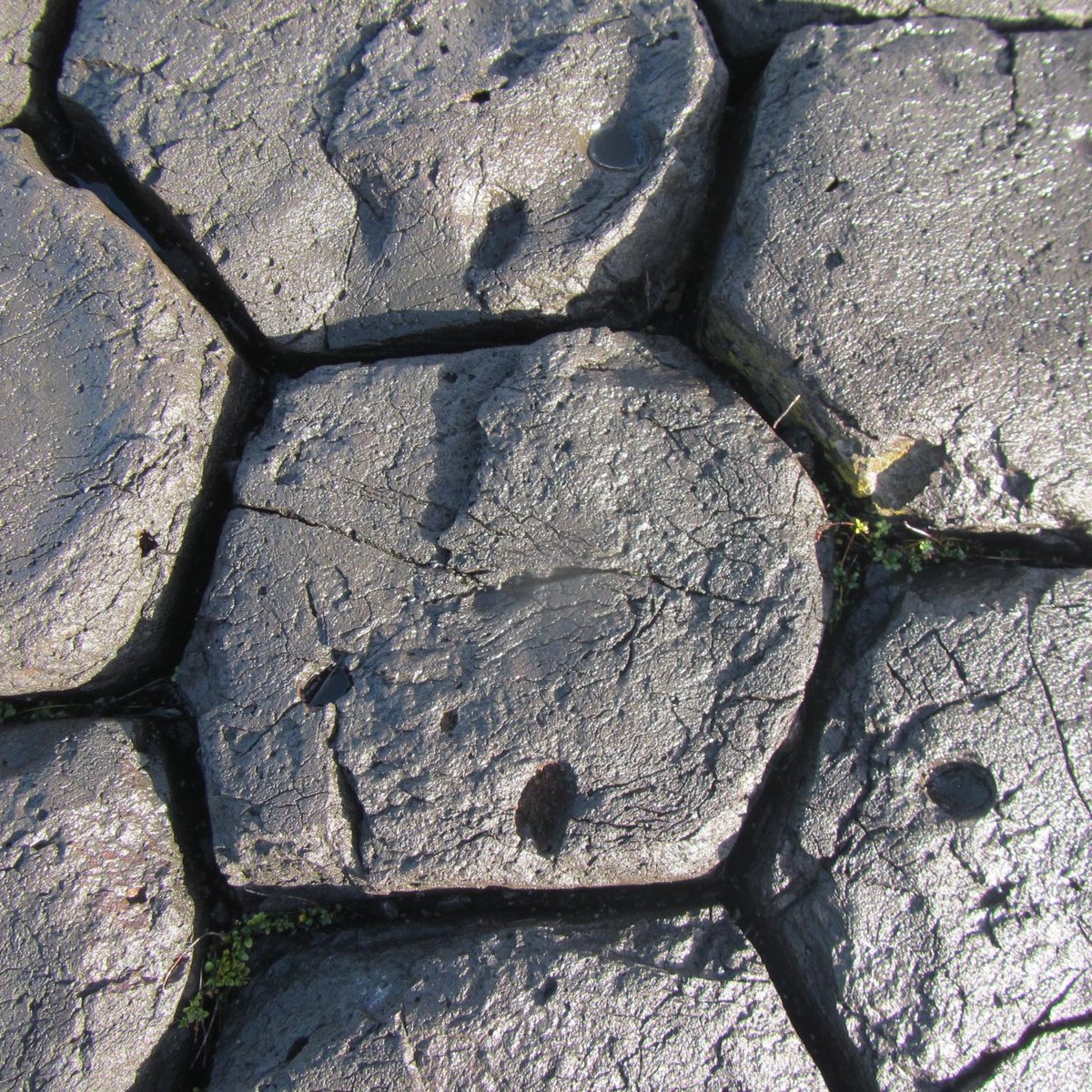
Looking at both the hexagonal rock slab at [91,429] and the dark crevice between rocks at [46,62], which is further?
the dark crevice between rocks at [46,62]

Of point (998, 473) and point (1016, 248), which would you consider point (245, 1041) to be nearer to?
point (998, 473)

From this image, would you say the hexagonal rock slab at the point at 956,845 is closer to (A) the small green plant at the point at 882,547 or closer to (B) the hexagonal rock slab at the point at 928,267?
(A) the small green plant at the point at 882,547

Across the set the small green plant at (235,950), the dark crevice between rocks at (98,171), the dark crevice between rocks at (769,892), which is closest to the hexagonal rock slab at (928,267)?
the dark crevice between rocks at (769,892)

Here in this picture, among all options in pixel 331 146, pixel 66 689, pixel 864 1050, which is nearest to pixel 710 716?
pixel 864 1050

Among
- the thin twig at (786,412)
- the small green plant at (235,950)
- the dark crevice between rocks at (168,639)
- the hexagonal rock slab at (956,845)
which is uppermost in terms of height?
the dark crevice between rocks at (168,639)

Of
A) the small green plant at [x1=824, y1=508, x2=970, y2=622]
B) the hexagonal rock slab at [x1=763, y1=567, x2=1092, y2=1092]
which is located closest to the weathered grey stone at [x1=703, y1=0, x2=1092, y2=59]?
the small green plant at [x1=824, y1=508, x2=970, y2=622]

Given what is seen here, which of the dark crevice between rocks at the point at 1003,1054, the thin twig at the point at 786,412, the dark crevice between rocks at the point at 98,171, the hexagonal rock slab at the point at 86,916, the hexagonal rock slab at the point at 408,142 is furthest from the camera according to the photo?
the dark crevice between rocks at the point at 98,171
